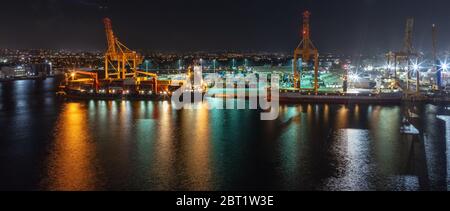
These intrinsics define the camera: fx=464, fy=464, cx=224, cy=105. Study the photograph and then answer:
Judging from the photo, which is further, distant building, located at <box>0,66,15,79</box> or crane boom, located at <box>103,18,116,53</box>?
distant building, located at <box>0,66,15,79</box>

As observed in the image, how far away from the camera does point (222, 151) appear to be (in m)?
5.08

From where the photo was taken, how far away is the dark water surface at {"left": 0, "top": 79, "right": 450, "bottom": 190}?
13.1 feet

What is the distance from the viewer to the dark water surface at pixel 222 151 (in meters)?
3.99

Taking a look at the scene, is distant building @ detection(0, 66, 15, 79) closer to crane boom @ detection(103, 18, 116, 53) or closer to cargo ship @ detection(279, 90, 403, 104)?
crane boom @ detection(103, 18, 116, 53)

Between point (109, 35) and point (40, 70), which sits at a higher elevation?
point (109, 35)

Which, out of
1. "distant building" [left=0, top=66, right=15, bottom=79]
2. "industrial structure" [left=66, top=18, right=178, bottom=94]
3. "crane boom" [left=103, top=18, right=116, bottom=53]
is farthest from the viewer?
"distant building" [left=0, top=66, right=15, bottom=79]

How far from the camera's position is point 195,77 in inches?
503

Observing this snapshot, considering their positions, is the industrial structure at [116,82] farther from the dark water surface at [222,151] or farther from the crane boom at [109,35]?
the dark water surface at [222,151]

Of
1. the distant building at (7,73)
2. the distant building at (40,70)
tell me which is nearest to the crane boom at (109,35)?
the distant building at (7,73)

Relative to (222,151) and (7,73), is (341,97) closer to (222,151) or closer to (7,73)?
(222,151)

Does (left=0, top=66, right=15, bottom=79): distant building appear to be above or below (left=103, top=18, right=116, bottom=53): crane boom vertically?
below

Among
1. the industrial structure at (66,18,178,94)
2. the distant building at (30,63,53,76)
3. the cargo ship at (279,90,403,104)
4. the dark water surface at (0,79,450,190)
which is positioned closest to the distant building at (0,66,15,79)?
the distant building at (30,63,53,76)

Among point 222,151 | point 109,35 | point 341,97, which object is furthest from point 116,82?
point 222,151
